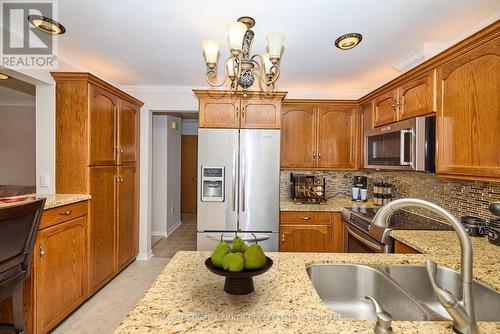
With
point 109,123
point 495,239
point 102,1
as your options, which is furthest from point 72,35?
point 495,239

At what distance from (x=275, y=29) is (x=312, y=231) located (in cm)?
201

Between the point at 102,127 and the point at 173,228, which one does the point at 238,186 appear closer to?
the point at 102,127

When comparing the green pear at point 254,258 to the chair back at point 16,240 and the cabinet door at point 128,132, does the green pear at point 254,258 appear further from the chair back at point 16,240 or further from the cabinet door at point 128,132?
the cabinet door at point 128,132

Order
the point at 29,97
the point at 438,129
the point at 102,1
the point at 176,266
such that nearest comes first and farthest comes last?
the point at 176,266 < the point at 102,1 < the point at 438,129 < the point at 29,97

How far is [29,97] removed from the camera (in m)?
4.32

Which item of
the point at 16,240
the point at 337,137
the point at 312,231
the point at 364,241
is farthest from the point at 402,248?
the point at 16,240

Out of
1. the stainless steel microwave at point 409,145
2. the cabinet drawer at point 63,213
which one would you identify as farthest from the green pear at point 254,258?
the cabinet drawer at point 63,213

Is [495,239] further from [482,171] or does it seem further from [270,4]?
[270,4]

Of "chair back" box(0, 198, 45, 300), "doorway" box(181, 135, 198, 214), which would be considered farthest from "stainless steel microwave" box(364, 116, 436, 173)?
"doorway" box(181, 135, 198, 214)

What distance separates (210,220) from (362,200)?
1895mm

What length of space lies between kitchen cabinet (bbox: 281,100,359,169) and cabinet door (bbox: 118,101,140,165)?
187cm

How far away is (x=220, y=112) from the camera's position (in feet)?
9.57

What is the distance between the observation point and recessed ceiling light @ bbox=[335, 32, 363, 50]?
1.95m

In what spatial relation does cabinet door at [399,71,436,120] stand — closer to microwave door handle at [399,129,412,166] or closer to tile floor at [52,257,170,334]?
microwave door handle at [399,129,412,166]
